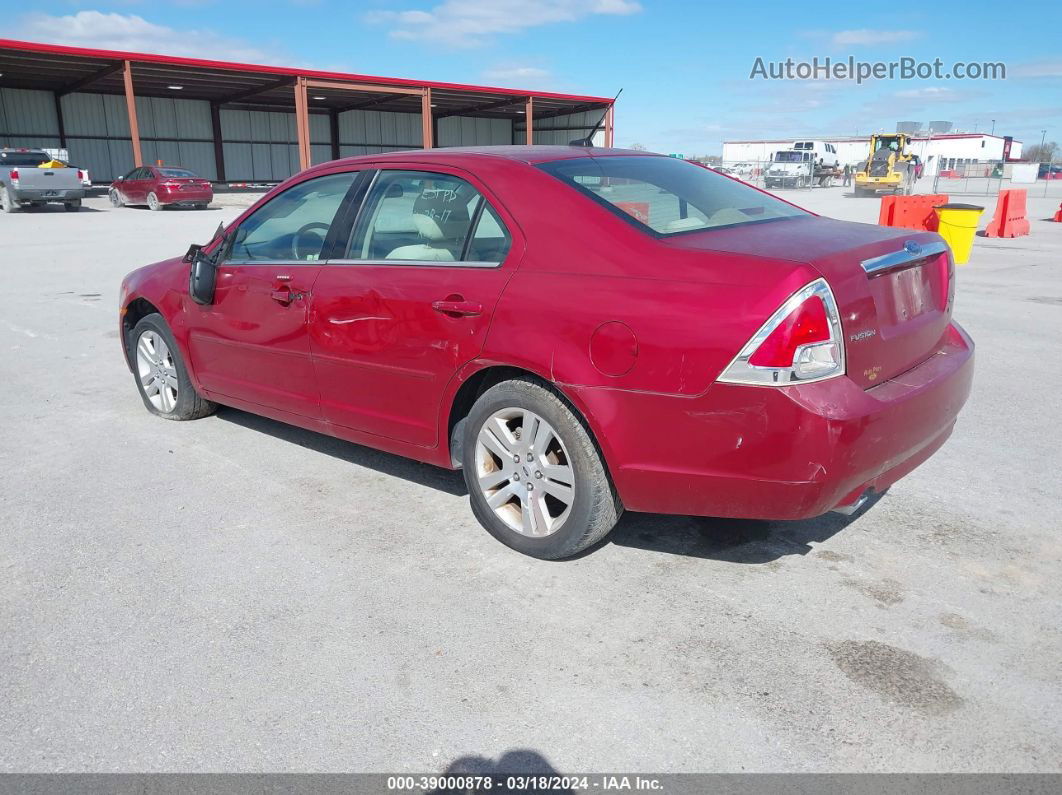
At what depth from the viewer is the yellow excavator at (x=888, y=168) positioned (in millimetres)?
41125

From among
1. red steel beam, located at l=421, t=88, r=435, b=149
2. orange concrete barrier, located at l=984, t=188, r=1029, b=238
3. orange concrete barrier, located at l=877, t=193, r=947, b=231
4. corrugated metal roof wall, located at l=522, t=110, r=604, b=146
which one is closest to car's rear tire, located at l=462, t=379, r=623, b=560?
Result: orange concrete barrier, located at l=877, t=193, r=947, b=231

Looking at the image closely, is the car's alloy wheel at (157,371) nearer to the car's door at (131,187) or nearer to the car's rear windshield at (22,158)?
the car's rear windshield at (22,158)

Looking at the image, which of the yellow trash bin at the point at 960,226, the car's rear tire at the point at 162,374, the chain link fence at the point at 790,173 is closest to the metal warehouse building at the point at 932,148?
the chain link fence at the point at 790,173

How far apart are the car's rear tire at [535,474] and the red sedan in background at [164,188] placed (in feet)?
87.6

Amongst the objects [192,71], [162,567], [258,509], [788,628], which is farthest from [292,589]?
[192,71]

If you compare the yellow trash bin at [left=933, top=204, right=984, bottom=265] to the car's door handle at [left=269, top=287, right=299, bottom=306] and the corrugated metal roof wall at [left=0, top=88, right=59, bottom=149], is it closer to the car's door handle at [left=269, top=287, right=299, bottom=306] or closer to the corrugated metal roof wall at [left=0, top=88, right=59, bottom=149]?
the car's door handle at [left=269, top=287, right=299, bottom=306]

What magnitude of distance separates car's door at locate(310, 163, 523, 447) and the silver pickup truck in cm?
2474

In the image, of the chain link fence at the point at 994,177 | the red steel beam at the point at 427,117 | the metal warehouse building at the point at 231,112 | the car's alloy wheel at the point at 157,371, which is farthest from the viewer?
the chain link fence at the point at 994,177

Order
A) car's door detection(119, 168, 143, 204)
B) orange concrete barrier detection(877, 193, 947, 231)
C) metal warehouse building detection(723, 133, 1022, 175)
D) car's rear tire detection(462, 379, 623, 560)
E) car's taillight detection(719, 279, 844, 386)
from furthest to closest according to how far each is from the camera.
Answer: metal warehouse building detection(723, 133, 1022, 175), car's door detection(119, 168, 143, 204), orange concrete barrier detection(877, 193, 947, 231), car's rear tire detection(462, 379, 623, 560), car's taillight detection(719, 279, 844, 386)

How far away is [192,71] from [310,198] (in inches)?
1296

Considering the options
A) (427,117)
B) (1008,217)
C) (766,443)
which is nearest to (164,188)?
(427,117)

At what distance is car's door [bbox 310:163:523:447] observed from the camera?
3488 millimetres

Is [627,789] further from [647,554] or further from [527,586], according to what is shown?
[647,554]

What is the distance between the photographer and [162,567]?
11.3 feet
